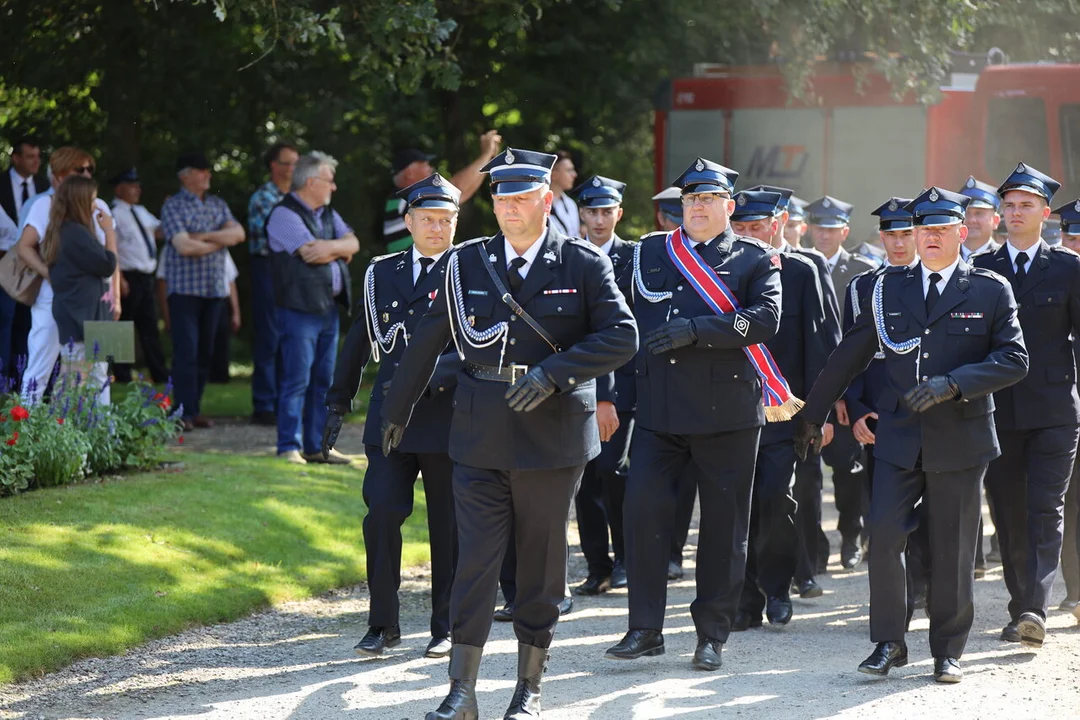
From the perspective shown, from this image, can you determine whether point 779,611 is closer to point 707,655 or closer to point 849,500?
point 707,655

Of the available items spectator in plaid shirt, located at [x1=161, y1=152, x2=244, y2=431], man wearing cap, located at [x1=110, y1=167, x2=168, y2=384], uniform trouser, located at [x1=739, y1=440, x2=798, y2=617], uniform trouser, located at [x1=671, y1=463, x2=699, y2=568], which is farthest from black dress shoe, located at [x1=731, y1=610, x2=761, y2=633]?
man wearing cap, located at [x1=110, y1=167, x2=168, y2=384]

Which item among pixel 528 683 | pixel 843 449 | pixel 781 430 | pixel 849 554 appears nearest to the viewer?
pixel 528 683

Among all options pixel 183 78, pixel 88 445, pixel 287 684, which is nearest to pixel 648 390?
pixel 287 684

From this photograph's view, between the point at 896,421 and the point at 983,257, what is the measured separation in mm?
1538

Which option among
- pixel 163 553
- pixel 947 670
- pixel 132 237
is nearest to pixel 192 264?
pixel 132 237

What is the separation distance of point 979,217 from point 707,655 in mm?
3476

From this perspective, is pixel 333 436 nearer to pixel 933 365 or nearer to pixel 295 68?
pixel 933 365

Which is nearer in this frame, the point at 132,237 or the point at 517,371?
the point at 517,371

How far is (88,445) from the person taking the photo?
9.52m

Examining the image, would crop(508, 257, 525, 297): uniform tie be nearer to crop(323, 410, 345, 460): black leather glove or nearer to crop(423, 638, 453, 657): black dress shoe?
crop(323, 410, 345, 460): black leather glove

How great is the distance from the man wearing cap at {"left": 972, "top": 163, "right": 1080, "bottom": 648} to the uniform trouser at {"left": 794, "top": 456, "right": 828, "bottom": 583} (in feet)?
3.57

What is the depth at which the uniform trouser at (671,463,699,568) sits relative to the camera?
7.36 m

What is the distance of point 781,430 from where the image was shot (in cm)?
809

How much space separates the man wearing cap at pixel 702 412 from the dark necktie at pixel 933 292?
2.10ft
